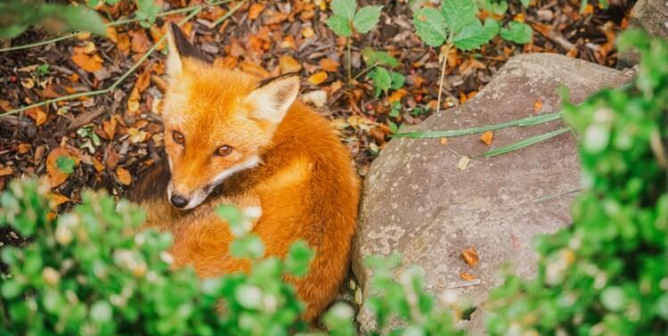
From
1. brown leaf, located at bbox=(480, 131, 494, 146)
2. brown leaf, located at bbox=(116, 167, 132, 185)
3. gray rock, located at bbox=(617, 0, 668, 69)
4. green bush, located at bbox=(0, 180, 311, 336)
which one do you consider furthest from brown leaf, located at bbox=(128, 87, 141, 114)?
gray rock, located at bbox=(617, 0, 668, 69)

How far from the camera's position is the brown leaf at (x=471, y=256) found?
9.48 feet

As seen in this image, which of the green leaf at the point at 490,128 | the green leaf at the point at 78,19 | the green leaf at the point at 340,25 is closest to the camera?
the green leaf at the point at 78,19

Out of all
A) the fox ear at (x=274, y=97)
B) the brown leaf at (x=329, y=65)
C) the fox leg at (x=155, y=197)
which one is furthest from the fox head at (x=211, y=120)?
the brown leaf at (x=329, y=65)

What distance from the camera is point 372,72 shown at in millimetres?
4109

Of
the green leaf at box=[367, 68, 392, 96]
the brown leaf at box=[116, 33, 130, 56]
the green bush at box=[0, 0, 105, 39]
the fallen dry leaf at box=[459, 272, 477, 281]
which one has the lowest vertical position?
the fallen dry leaf at box=[459, 272, 477, 281]

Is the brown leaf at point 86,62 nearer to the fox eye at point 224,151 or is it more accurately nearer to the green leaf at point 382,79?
the fox eye at point 224,151

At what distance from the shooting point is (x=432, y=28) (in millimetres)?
3641

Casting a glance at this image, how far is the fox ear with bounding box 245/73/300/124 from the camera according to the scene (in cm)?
304

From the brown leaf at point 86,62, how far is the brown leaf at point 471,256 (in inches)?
107

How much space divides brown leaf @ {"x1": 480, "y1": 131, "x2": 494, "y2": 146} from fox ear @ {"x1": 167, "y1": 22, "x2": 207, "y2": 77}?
1.56 meters

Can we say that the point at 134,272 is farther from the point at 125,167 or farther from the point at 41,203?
the point at 125,167

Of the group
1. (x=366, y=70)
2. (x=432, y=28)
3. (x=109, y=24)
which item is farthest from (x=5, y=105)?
(x=432, y=28)

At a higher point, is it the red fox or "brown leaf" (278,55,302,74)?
the red fox

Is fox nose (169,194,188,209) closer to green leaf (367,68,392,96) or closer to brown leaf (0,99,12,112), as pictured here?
green leaf (367,68,392,96)
